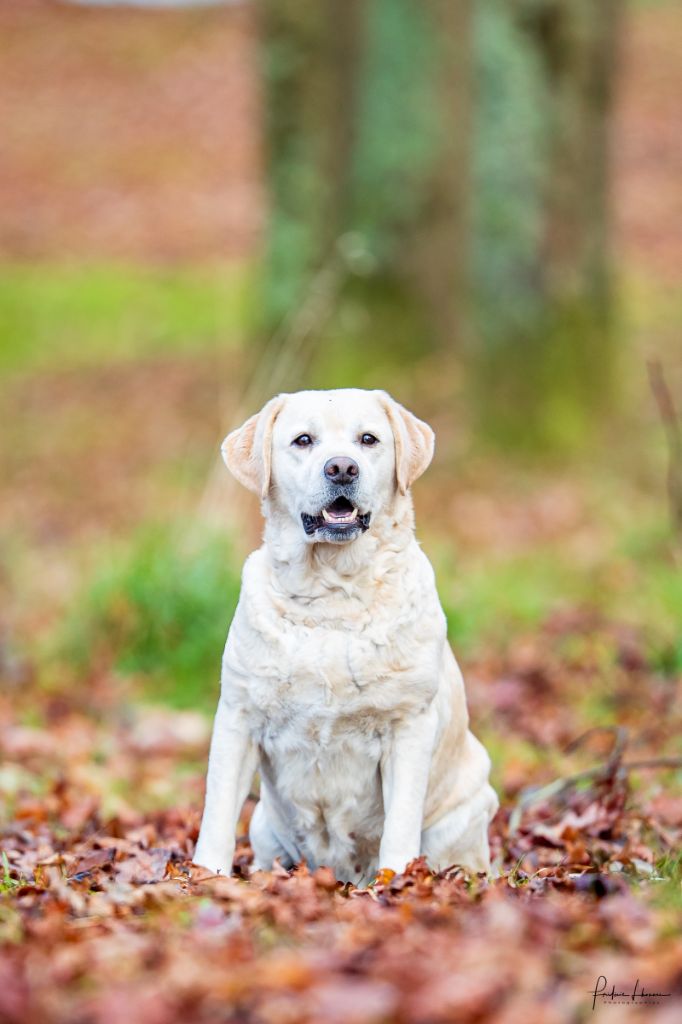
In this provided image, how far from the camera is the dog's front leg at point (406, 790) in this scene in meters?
3.85

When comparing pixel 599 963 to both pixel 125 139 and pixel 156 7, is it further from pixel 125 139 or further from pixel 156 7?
pixel 156 7

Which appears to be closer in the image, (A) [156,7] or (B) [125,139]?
(B) [125,139]

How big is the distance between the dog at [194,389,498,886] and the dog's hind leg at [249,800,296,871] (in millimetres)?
137

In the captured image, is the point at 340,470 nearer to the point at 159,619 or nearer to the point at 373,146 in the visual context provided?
the point at 159,619

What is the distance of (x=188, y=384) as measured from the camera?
602 inches

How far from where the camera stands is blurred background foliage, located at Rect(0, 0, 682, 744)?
24.2 ft

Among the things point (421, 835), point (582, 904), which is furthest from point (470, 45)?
point (582, 904)

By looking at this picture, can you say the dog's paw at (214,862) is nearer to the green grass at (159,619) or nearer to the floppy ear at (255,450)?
the floppy ear at (255,450)

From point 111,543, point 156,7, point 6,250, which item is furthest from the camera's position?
point 156,7

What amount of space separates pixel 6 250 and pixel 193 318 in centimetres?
569

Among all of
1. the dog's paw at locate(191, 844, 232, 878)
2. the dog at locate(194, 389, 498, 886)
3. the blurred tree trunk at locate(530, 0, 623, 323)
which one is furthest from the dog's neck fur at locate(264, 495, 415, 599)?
the blurred tree trunk at locate(530, 0, 623, 323)

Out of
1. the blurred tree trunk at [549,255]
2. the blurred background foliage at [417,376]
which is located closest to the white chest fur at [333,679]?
the blurred background foliage at [417,376]

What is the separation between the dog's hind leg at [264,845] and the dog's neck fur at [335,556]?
82 cm

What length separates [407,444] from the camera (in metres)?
4.09
